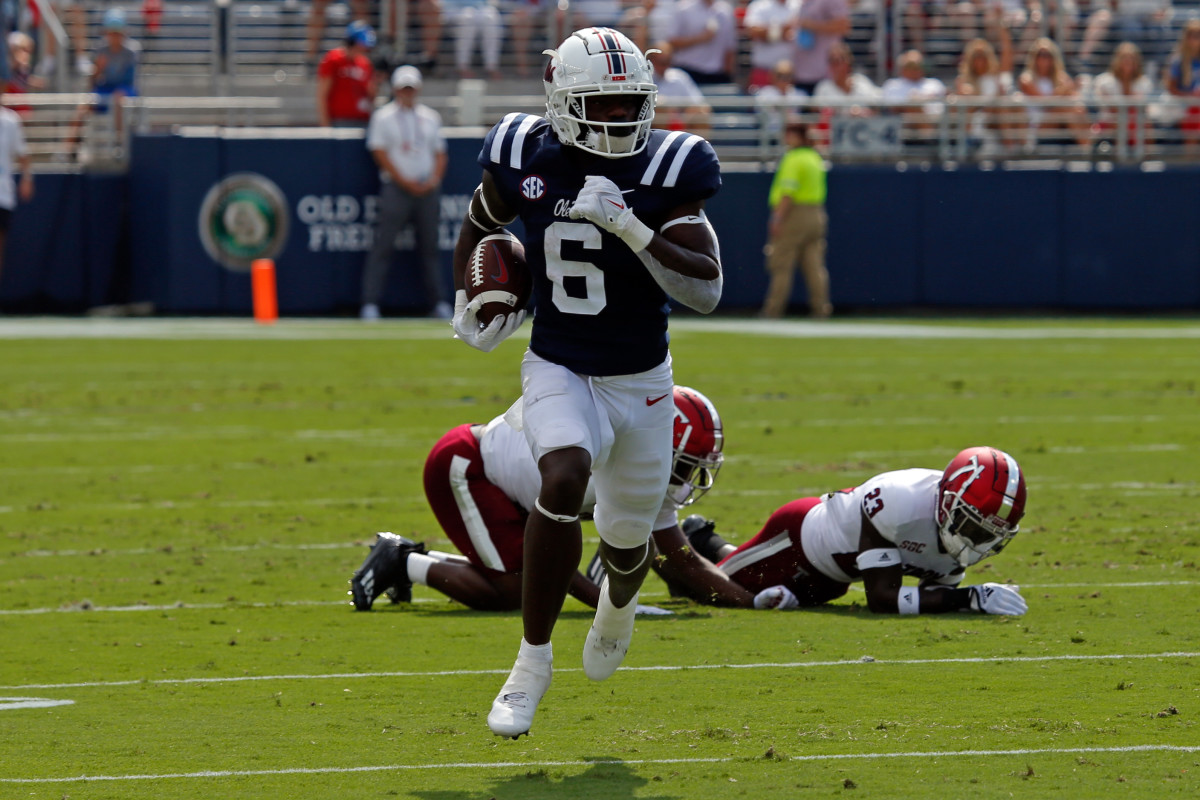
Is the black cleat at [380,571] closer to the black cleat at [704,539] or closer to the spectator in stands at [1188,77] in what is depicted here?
the black cleat at [704,539]

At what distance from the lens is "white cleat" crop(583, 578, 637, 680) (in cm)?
458

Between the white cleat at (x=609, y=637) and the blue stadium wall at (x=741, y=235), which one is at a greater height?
the blue stadium wall at (x=741, y=235)

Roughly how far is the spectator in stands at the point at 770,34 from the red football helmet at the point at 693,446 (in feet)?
44.5

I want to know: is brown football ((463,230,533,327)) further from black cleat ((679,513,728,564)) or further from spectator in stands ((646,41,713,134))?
spectator in stands ((646,41,713,134))

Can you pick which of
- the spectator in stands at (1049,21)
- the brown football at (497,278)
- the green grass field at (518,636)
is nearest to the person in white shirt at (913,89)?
the spectator in stands at (1049,21)

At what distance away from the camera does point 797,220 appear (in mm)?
16938

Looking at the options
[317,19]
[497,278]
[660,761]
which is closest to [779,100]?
[317,19]

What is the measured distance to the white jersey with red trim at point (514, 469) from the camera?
576 cm

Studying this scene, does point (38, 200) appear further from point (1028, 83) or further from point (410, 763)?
point (410, 763)

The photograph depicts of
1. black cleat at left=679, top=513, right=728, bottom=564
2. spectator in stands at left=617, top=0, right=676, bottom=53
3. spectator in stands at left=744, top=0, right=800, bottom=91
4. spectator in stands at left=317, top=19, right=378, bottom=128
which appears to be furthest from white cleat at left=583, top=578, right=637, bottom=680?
spectator in stands at left=744, top=0, right=800, bottom=91

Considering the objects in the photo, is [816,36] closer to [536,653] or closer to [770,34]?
[770,34]

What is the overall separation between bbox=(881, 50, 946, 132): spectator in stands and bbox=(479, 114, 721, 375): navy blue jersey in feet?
44.9

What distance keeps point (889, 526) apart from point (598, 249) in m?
1.68

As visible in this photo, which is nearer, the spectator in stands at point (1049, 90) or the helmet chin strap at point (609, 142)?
the helmet chin strap at point (609, 142)
